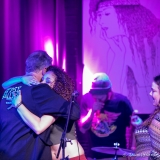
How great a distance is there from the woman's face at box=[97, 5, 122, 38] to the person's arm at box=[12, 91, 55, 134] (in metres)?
2.28

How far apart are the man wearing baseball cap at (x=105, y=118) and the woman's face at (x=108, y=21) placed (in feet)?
2.49

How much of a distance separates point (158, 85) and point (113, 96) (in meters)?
1.49

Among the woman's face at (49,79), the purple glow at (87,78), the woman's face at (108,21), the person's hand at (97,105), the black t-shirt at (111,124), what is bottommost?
the black t-shirt at (111,124)

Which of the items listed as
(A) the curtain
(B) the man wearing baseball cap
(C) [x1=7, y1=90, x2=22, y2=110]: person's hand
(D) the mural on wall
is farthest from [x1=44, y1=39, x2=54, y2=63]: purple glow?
(C) [x1=7, y1=90, x2=22, y2=110]: person's hand

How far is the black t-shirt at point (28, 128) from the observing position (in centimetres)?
245

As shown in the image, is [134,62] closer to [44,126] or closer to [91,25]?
[91,25]

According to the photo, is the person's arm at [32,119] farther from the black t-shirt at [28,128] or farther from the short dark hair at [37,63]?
the short dark hair at [37,63]

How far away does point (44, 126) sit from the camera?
2428mm

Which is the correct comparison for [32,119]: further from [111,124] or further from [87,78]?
[87,78]

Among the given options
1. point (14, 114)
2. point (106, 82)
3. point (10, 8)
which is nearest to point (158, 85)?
point (14, 114)

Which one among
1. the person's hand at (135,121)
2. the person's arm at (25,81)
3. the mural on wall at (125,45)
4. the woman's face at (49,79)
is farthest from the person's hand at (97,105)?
the person's arm at (25,81)

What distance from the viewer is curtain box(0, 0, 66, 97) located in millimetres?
3486

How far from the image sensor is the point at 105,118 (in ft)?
12.9

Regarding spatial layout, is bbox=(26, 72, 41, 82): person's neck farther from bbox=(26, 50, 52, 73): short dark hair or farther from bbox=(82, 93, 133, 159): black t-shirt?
bbox=(82, 93, 133, 159): black t-shirt
